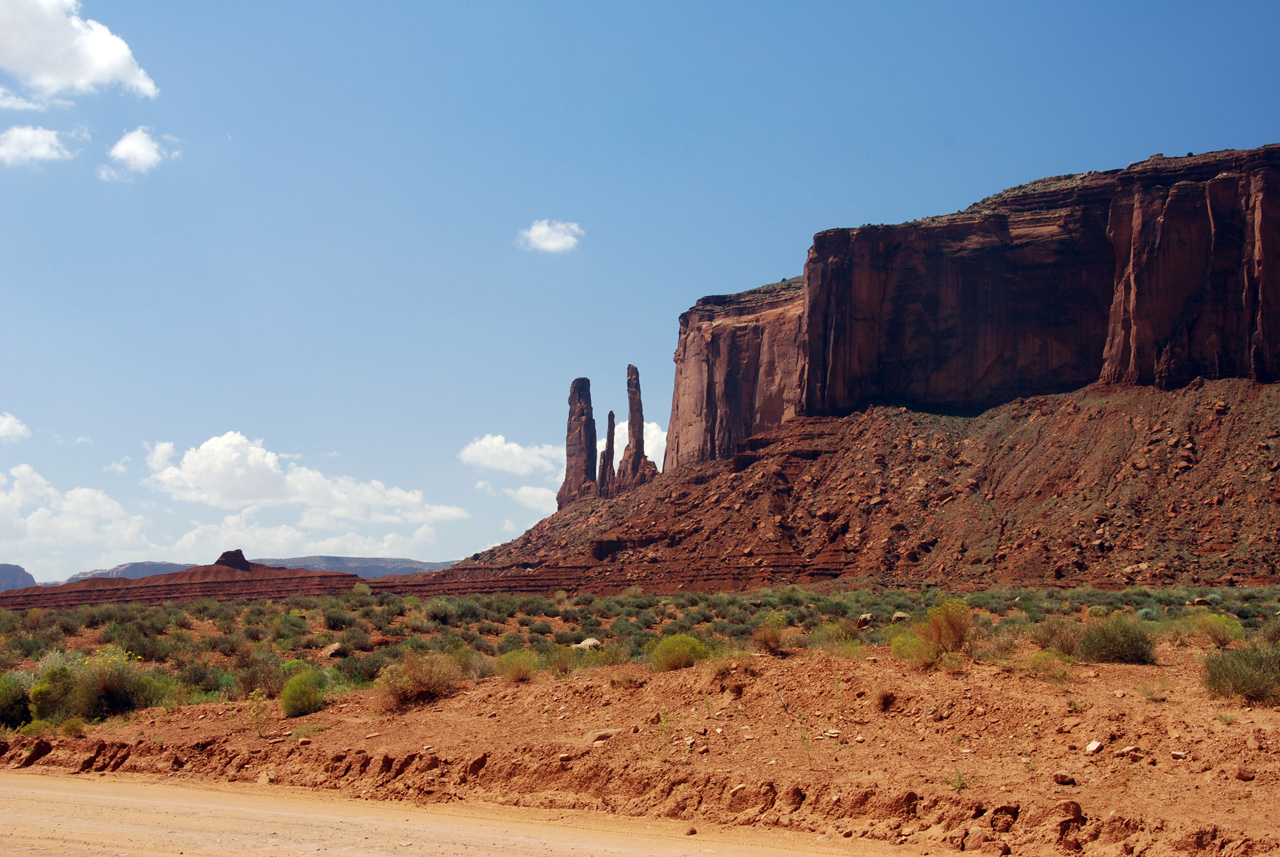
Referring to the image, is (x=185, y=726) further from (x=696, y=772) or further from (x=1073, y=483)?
(x=1073, y=483)

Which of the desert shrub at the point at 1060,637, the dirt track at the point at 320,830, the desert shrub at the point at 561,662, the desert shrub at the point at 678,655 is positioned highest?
the desert shrub at the point at 1060,637

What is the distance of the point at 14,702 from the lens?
15.6 m

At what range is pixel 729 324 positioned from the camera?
93.2 m

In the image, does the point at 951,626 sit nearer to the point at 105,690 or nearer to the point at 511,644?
the point at 511,644

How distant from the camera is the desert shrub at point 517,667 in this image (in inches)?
576

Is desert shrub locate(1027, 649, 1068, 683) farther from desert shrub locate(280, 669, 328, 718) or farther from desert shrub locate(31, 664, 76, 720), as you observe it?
desert shrub locate(31, 664, 76, 720)

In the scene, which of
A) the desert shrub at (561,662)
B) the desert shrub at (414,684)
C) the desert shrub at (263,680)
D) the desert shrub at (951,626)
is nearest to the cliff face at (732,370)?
the desert shrub at (561,662)

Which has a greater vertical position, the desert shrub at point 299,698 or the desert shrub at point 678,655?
the desert shrub at point 678,655

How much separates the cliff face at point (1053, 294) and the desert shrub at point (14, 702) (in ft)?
195

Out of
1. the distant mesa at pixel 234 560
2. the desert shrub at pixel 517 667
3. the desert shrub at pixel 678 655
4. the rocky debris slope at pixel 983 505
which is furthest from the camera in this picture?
the distant mesa at pixel 234 560

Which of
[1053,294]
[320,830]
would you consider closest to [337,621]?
[320,830]

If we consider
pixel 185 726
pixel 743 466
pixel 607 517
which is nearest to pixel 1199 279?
pixel 743 466

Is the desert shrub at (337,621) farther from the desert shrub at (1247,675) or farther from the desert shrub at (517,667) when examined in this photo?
the desert shrub at (1247,675)

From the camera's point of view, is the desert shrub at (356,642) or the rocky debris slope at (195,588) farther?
the rocky debris slope at (195,588)
